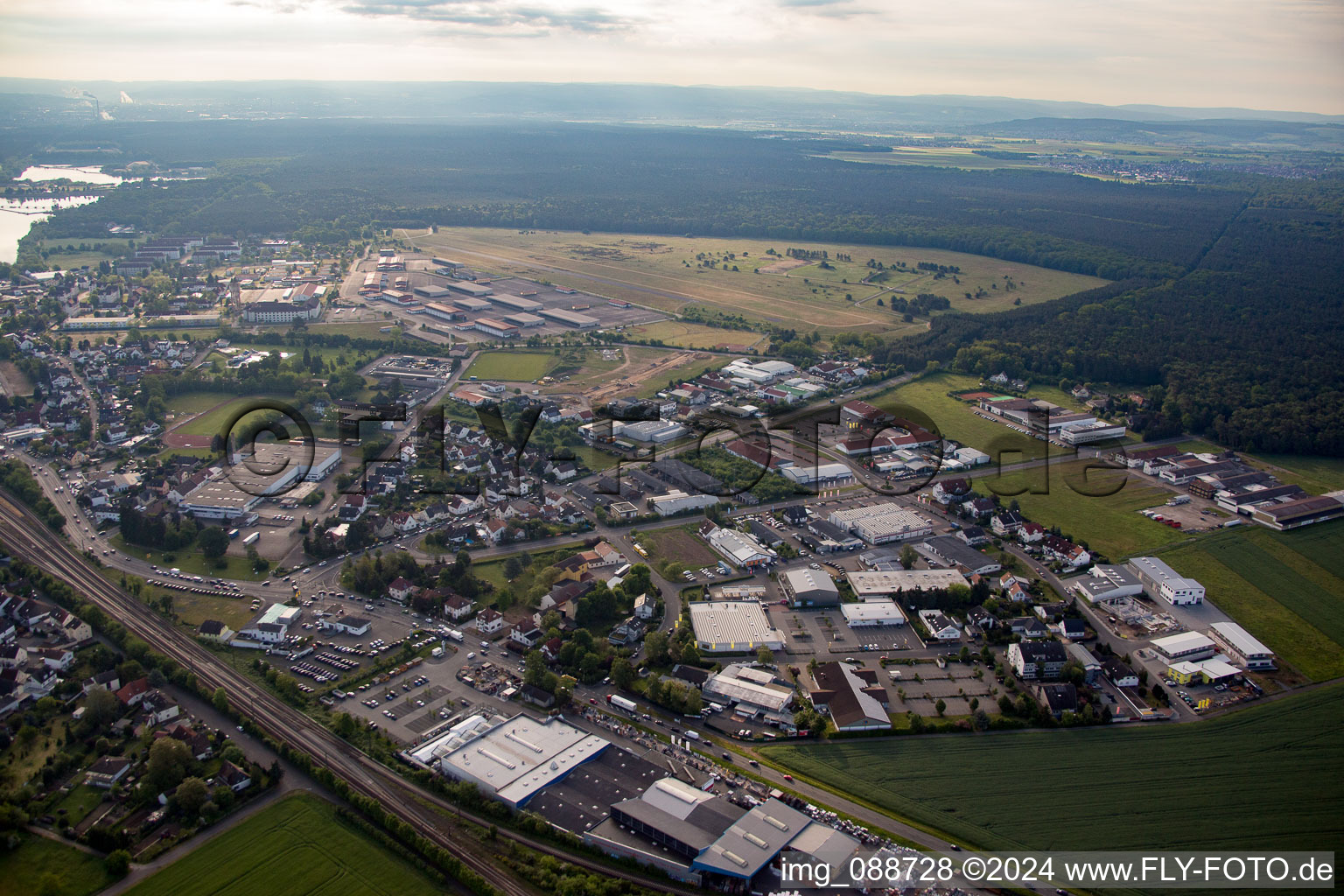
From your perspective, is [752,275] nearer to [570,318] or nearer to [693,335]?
[693,335]

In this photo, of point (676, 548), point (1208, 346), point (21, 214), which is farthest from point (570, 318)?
point (21, 214)

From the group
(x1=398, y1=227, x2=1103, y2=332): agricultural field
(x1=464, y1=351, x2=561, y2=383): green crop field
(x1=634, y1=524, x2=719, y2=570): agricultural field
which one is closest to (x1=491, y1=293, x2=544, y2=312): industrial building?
(x1=398, y1=227, x2=1103, y2=332): agricultural field

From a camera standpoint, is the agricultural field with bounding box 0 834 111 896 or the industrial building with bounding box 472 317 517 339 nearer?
the agricultural field with bounding box 0 834 111 896

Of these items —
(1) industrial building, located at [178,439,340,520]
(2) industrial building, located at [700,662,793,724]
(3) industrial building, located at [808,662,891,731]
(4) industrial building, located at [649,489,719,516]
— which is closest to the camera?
(3) industrial building, located at [808,662,891,731]

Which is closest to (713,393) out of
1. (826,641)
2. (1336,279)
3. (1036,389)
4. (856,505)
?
(856,505)

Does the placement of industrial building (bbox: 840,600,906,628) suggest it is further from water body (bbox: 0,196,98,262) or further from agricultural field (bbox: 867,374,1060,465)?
water body (bbox: 0,196,98,262)

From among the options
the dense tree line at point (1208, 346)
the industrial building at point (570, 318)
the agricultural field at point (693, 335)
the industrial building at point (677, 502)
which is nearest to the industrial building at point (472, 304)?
the industrial building at point (570, 318)

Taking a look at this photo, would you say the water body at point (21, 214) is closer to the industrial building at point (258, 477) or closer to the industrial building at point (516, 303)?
the industrial building at point (516, 303)

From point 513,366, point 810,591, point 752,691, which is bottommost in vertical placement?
point 752,691
